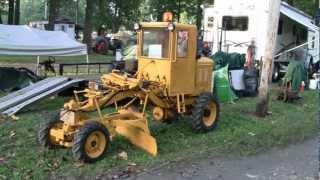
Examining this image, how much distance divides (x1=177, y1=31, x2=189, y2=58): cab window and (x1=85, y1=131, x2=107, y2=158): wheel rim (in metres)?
2.57

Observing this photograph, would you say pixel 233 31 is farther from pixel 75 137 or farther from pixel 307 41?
pixel 75 137

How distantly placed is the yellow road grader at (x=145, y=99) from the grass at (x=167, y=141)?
0.23 meters

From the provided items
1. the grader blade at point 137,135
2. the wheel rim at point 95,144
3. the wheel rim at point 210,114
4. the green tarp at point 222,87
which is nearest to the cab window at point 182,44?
the wheel rim at point 210,114

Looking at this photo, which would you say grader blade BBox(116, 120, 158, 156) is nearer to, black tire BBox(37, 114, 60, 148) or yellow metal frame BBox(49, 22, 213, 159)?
yellow metal frame BBox(49, 22, 213, 159)

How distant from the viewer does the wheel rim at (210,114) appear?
11039 mm

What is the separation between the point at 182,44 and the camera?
1041 cm

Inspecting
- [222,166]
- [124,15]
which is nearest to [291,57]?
[222,166]

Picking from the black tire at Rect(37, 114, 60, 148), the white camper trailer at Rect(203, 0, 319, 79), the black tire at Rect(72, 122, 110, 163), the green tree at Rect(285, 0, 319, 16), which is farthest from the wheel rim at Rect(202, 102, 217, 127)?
the green tree at Rect(285, 0, 319, 16)

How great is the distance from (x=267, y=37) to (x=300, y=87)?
558 cm

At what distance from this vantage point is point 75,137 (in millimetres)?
8312

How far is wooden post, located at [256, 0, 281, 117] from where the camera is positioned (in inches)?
519

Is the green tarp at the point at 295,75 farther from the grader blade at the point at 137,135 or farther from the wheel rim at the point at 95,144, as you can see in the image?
the wheel rim at the point at 95,144

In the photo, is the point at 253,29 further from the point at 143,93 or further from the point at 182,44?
the point at 143,93

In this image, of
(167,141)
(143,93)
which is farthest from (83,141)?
(167,141)
